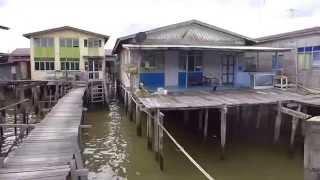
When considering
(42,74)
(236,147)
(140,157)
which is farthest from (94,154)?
(42,74)

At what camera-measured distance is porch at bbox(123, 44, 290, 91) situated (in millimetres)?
18891

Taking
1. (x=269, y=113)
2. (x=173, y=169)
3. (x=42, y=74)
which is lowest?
(x=173, y=169)

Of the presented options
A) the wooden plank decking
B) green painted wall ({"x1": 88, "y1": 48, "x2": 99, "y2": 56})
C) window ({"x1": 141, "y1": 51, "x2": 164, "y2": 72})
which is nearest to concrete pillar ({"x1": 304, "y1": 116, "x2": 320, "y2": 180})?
the wooden plank decking

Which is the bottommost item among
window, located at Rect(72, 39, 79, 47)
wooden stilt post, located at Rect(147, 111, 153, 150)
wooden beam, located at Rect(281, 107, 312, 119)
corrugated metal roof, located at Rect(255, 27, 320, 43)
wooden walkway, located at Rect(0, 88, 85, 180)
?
wooden stilt post, located at Rect(147, 111, 153, 150)

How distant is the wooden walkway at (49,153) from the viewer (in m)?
6.46

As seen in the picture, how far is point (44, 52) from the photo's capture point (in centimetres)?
3288

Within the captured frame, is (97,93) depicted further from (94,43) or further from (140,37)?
(140,37)

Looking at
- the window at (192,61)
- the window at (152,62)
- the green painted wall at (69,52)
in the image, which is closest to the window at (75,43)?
the green painted wall at (69,52)

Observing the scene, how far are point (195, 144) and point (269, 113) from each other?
6194 mm

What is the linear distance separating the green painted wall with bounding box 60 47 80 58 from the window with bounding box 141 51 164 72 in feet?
53.8

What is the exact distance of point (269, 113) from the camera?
19484mm

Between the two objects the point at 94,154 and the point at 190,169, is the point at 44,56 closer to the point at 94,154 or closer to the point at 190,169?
the point at 94,154

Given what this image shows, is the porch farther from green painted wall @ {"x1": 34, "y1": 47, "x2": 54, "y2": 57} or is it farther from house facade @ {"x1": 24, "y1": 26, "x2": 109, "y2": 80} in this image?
green painted wall @ {"x1": 34, "y1": 47, "x2": 54, "y2": 57}

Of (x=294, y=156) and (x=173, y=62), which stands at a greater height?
(x=173, y=62)
